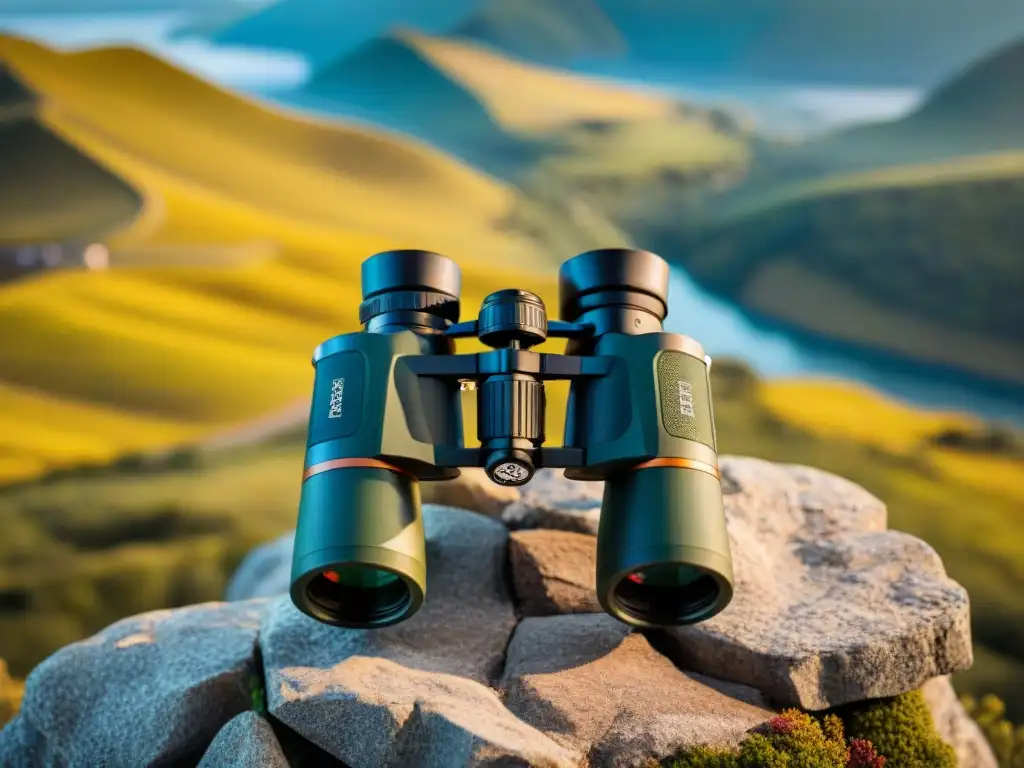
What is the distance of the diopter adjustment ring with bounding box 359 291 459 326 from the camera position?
174 cm

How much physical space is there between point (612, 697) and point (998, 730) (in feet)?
5.85

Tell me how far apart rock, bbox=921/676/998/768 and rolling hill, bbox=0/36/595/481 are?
2806 mm

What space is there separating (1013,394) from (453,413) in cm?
341

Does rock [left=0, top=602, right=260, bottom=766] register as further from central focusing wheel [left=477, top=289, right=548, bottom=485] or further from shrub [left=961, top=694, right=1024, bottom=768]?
shrub [left=961, top=694, right=1024, bottom=768]

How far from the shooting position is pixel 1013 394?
377cm

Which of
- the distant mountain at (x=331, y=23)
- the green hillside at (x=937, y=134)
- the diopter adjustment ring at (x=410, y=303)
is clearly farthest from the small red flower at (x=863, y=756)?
the distant mountain at (x=331, y=23)

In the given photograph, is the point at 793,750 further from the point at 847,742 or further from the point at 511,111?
the point at 511,111

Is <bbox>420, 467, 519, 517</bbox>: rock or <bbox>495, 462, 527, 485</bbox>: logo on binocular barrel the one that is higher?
<bbox>420, 467, 519, 517</bbox>: rock

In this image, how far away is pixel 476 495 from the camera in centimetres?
242

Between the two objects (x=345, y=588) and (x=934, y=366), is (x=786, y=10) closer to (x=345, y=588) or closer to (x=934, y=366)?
(x=934, y=366)

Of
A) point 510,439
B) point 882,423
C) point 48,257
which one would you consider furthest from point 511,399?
point 48,257

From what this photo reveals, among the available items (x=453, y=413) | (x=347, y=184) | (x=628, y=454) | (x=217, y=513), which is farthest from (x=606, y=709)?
(x=347, y=184)

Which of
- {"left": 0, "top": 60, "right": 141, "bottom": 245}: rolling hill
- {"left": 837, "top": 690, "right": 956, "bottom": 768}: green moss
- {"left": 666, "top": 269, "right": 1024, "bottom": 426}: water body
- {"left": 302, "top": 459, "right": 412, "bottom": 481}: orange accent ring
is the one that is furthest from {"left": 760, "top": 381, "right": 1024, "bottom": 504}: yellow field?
{"left": 0, "top": 60, "right": 141, "bottom": 245}: rolling hill

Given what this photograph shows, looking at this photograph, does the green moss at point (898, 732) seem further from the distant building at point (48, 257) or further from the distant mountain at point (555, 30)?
the distant mountain at point (555, 30)
